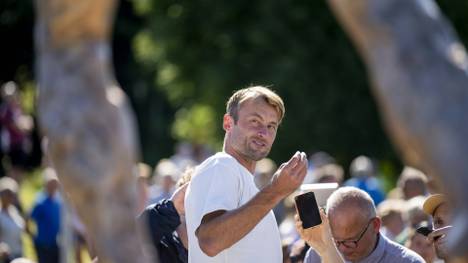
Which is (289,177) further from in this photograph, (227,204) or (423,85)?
(423,85)

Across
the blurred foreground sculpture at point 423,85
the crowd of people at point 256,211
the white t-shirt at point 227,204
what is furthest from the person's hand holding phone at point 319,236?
the blurred foreground sculpture at point 423,85

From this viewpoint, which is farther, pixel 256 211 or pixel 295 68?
pixel 295 68

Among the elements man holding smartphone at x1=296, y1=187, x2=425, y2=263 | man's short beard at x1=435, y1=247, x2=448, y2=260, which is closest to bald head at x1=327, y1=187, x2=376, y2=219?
man holding smartphone at x1=296, y1=187, x2=425, y2=263

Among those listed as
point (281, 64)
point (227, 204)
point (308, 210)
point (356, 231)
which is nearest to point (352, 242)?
point (356, 231)

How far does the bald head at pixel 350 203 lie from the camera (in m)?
7.34

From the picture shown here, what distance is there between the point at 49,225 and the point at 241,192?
10485 mm

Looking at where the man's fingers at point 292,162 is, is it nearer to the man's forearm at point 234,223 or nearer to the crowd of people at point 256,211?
the crowd of people at point 256,211

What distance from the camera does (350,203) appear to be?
737cm

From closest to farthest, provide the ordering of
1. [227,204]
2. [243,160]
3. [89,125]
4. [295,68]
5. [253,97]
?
[89,125] < [227,204] < [243,160] < [253,97] < [295,68]

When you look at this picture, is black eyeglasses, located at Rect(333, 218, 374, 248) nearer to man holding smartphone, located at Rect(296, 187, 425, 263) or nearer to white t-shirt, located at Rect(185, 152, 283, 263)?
man holding smartphone, located at Rect(296, 187, 425, 263)

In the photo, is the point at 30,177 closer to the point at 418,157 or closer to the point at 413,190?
the point at 413,190

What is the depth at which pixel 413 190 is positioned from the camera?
12.6m

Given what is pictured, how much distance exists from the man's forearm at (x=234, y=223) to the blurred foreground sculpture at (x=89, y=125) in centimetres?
189

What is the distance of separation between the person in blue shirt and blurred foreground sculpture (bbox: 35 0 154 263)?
12365 mm
